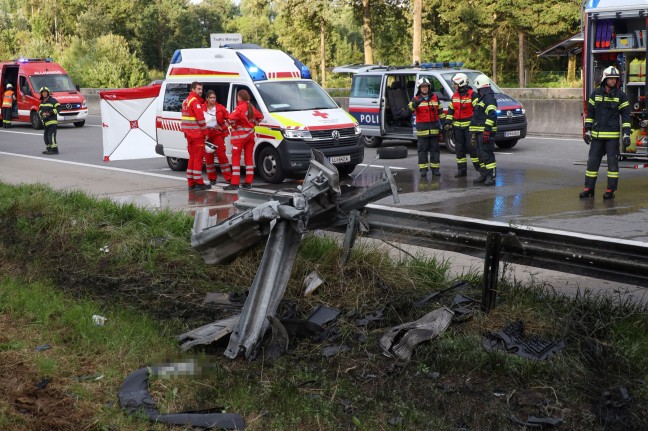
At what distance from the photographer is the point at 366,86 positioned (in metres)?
20.1

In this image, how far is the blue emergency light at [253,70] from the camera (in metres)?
15.3

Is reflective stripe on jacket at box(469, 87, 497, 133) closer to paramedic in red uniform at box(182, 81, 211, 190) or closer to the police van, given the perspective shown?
the police van

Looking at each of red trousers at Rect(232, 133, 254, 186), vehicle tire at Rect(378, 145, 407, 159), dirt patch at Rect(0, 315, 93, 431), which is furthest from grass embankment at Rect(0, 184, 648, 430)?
red trousers at Rect(232, 133, 254, 186)

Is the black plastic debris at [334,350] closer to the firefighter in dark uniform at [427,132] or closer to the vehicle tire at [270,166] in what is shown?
the vehicle tire at [270,166]

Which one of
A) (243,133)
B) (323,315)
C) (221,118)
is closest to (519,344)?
(323,315)

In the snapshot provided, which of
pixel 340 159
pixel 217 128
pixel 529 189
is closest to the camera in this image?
pixel 529 189

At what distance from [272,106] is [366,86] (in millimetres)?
5524

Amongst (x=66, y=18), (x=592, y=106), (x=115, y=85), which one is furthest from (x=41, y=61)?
(x=66, y=18)

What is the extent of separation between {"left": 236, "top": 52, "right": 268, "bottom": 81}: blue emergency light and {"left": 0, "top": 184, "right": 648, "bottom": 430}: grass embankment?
760 centimetres

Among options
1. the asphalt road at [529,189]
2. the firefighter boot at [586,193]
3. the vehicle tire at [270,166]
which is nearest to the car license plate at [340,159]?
the asphalt road at [529,189]

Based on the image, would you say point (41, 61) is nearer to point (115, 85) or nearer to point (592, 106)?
point (115, 85)

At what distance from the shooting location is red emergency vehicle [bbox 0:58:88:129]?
98.3ft

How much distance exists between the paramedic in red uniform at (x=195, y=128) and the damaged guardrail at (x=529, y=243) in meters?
7.43

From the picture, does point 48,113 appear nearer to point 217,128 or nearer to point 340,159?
point 217,128
